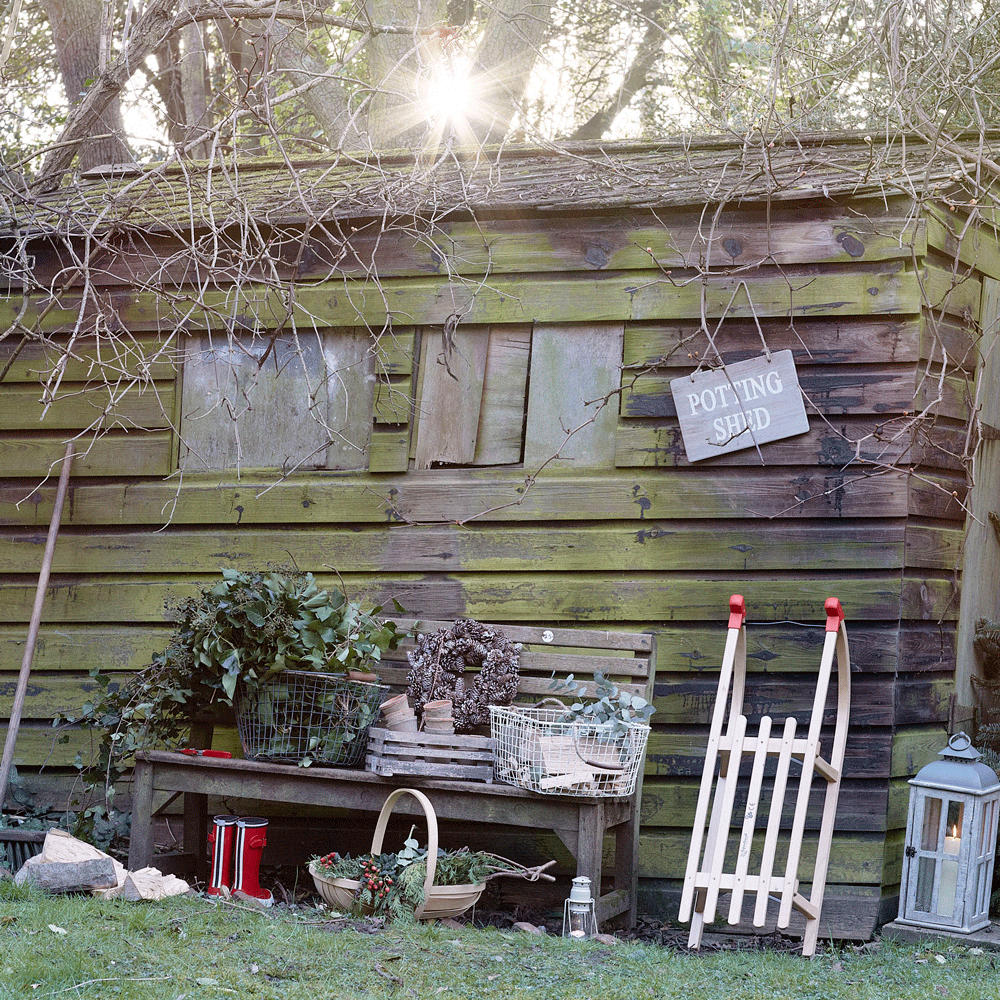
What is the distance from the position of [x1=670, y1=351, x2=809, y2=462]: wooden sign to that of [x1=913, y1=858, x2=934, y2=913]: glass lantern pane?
1.76 meters

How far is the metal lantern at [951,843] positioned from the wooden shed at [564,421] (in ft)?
0.74

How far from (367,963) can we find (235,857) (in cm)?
114

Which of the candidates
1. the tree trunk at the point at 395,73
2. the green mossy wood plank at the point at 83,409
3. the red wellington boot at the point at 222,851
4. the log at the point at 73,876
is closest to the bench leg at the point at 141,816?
the red wellington boot at the point at 222,851

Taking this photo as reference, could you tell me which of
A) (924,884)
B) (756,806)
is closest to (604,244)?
(756,806)

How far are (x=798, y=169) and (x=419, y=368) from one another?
1915 mm

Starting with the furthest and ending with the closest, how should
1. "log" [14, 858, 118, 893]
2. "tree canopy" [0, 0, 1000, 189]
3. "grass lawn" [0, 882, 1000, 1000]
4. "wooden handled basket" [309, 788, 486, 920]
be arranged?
"tree canopy" [0, 0, 1000, 189] < "log" [14, 858, 118, 893] < "wooden handled basket" [309, 788, 486, 920] < "grass lawn" [0, 882, 1000, 1000]

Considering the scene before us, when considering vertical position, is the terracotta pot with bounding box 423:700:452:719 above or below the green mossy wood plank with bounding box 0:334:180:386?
below

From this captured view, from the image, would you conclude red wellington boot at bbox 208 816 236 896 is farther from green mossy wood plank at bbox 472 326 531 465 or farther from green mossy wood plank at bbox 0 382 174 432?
green mossy wood plank at bbox 0 382 174 432

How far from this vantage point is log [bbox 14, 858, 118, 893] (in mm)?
4031

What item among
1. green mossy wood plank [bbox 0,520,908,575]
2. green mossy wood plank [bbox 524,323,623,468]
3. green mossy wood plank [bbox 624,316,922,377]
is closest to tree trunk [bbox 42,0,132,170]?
green mossy wood plank [bbox 0,520,908,575]

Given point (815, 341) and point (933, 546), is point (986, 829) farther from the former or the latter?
point (815, 341)

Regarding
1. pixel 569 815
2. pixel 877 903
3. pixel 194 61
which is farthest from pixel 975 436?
pixel 194 61

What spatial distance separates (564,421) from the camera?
16.1 feet

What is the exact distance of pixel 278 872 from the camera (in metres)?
4.98
